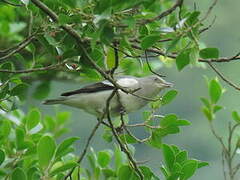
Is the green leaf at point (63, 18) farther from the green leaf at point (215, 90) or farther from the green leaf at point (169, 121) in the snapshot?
the green leaf at point (215, 90)

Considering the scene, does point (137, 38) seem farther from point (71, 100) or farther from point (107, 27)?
point (71, 100)

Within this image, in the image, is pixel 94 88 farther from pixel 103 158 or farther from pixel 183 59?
pixel 183 59

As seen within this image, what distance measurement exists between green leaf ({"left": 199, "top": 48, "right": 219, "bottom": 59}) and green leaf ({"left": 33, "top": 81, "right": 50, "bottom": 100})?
2.33 metres

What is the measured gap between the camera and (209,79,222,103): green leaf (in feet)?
10.1

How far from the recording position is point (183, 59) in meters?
2.03

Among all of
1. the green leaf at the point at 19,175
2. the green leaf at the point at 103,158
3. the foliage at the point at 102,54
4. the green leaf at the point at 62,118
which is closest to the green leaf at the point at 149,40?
the foliage at the point at 102,54

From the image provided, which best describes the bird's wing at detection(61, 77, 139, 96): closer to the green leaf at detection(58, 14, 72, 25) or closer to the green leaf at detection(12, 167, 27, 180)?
the green leaf at detection(12, 167, 27, 180)

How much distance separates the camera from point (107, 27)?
1.75 m

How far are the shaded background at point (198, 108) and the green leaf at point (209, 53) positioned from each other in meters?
3.37

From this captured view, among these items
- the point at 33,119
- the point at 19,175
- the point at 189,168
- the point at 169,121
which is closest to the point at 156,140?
the point at 169,121

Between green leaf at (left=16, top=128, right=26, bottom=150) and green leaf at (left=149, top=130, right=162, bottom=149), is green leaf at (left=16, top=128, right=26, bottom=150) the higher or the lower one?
the higher one

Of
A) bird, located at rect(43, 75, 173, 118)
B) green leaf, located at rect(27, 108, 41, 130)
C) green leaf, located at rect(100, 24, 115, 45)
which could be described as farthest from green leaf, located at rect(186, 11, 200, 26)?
bird, located at rect(43, 75, 173, 118)

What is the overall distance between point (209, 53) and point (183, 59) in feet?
0.38

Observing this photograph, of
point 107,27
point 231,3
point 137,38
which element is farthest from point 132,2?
point 231,3
